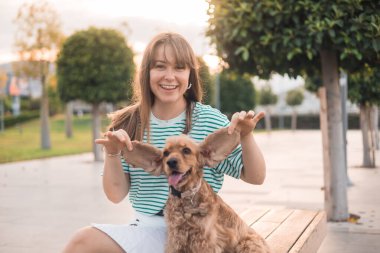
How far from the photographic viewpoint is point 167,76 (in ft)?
11.0

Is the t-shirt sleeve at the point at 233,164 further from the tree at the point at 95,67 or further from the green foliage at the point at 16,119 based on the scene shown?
the green foliage at the point at 16,119

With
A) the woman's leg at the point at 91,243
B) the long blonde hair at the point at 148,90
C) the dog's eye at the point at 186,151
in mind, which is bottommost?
the woman's leg at the point at 91,243

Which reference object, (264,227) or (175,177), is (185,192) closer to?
(175,177)

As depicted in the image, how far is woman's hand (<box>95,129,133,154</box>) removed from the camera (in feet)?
9.33

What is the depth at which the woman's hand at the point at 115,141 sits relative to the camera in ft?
9.33

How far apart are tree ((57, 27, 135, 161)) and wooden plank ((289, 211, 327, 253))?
12177mm

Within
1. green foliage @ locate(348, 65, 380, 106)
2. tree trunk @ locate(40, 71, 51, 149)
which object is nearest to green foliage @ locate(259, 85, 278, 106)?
tree trunk @ locate(40, 71, 51, 149)

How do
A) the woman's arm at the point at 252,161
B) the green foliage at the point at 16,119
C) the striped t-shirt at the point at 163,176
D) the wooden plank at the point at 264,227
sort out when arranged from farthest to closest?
the green foliage at the point at 16,119, the wooden plank at the point at 264,227, the striped t-shirt at the point at 163,176, the woman's arm at the point at 252,161

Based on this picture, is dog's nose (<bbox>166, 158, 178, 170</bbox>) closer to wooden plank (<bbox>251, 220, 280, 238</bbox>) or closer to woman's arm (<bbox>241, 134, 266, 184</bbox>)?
woman's arm (<bbox>241, 134, 266, 184</bbox>)

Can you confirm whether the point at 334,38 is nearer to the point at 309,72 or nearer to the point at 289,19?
the point at 289,19

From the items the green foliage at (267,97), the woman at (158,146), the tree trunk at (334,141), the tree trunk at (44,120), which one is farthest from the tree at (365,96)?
the green foliage at (267,97)

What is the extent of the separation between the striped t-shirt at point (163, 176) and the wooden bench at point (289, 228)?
34.8 inches

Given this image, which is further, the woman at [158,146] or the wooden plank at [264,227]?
the wooden plank at [264,227]

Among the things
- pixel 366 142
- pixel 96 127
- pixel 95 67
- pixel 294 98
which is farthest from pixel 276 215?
pixel 294 98
